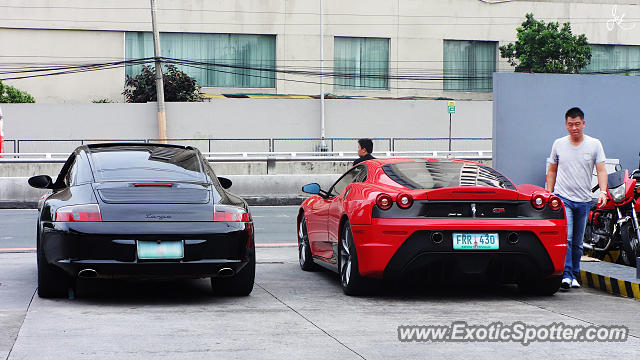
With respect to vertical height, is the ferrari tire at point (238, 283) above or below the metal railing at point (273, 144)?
below

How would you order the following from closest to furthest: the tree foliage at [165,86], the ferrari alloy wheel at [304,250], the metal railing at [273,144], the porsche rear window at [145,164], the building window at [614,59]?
the porsche rear window at [145,164]
the ferrari alloy wheel at [304,250]
the metal railing at [273,144]
the tree foliage at [165,86]
the building window at [614,59]

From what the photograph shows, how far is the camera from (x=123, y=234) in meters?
7.09

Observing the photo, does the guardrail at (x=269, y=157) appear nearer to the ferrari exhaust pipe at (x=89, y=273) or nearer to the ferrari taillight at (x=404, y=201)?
the ferrari taillight at (x=404, y=201)

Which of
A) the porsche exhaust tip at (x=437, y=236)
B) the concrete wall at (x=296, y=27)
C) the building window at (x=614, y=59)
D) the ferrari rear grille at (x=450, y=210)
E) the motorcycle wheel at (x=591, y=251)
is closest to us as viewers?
the porsche exhaust tip at (x=437, y=236)

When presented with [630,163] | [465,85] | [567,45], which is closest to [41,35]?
[465,85]

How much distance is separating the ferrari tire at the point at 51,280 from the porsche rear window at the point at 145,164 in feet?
2.77

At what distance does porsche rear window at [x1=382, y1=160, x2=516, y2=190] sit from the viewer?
7.96m

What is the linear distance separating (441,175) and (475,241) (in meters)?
0.90

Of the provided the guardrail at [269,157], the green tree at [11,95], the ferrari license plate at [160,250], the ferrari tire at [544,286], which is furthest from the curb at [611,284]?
the green tree at [11,95]

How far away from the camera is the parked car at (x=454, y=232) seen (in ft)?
24.6

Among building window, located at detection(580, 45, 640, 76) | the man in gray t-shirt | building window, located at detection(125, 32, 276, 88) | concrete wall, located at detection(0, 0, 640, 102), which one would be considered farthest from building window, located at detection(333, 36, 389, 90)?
the man in gray t-shirt

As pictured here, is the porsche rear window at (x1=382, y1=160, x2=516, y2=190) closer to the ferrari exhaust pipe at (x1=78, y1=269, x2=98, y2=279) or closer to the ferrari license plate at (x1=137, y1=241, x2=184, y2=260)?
the ferrari license plate at (x1=137, y1=241, x2=184, y2=260)

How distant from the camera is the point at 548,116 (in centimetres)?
1230

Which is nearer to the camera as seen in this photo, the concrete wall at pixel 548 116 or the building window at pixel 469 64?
the concrete wall at pixel 548 116
